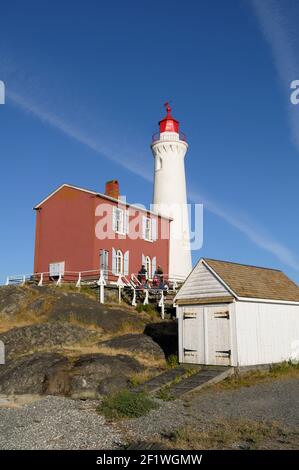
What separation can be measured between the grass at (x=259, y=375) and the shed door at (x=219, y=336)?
806 millimetres

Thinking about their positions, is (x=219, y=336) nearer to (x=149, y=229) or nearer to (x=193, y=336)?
(x=193, y=336)

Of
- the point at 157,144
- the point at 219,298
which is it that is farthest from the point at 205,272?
the point at 157,144

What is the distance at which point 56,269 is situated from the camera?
32188 millimetres

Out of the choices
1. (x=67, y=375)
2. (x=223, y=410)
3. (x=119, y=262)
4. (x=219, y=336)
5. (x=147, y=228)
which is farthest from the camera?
(x=147, y=228)

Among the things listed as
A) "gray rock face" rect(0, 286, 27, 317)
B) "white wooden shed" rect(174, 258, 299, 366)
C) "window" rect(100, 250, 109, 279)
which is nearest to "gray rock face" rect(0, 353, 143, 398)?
"white wooden shed" rect(174, 258, 299, 366)

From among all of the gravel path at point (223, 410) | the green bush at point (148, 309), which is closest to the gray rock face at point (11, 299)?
the green bush at point (148, 309)

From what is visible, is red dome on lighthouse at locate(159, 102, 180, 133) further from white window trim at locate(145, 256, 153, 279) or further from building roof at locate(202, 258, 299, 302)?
building roof at locate(202, 258, 299, 302)

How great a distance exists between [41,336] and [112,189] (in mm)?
15445

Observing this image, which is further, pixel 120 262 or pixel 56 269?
pixel 120 262

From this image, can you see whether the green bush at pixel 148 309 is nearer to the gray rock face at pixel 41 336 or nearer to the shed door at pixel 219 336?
the gray rock face at pixel 41 336

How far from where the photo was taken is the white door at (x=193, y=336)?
17797mm

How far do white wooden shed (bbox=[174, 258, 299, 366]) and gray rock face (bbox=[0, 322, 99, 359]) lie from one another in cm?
519

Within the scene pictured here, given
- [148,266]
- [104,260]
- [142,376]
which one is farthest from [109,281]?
[142,376]

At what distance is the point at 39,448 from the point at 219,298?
9.73 m
